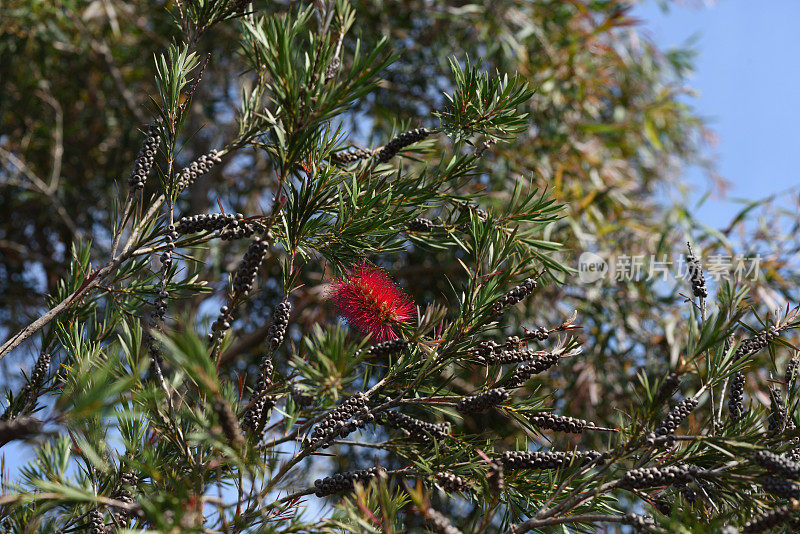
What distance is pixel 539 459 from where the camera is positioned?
1.85 ft

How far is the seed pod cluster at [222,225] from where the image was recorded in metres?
0.58

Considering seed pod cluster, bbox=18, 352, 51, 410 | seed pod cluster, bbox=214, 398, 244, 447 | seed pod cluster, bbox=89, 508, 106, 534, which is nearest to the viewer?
seed pod cluster, bbox=214, 398, 244, 447

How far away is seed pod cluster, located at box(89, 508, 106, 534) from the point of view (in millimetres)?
522

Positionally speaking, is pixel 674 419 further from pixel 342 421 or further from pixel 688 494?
pixel 342 421

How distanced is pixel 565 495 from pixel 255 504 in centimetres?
26

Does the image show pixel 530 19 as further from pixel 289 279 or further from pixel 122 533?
pixel 122 533

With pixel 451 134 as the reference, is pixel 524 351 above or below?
below

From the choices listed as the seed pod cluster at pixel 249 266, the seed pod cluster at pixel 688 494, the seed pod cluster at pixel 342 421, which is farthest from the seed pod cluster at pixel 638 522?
the seed pod cluster at pixel 249 266

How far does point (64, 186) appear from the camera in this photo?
2.30 metres

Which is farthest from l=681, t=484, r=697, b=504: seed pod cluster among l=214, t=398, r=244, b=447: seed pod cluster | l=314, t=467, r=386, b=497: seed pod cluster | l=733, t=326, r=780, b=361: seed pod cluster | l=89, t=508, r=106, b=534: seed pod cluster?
l=89, t=508, r=106, b=534: seed pod cluster

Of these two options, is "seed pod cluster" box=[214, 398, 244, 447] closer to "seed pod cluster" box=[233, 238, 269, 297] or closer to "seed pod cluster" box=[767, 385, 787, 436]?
"seed pod cluster" box=[233, 238, 269, 297]

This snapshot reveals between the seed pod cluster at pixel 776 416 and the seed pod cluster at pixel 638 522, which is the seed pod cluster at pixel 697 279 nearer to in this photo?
the seed pod cluster at pixel 776 416

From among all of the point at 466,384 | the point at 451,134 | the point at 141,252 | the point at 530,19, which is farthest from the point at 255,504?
the point at 530,19

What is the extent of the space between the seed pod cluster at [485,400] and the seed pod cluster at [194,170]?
1.04ft
